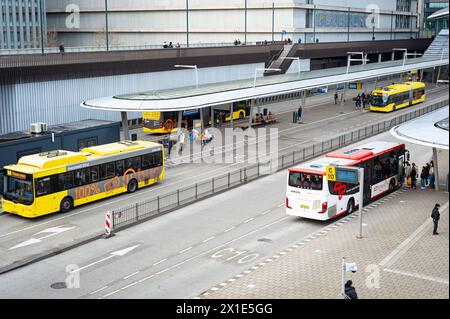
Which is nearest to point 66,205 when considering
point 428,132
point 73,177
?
point 73,177

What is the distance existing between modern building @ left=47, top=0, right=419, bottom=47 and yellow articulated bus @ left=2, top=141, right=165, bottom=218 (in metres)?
47.0

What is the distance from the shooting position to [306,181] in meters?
27.0

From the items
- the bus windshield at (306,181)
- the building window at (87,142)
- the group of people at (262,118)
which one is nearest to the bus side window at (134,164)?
the building window at (87,142)

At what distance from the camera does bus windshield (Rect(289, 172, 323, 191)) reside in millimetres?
26734

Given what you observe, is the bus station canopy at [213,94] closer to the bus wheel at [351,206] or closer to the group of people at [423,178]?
the group of people at [423,178]

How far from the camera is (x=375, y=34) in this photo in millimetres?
109875

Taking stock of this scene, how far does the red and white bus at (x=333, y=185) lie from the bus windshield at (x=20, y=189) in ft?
37.1

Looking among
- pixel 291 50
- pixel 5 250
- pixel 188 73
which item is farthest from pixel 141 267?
pixel 291 50

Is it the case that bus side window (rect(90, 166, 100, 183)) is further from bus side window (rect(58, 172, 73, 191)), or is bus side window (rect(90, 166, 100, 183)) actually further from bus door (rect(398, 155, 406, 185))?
bus door (rect(398, 155, 406, 185))

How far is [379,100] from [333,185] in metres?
39.1

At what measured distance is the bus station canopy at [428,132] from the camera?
27002 mm

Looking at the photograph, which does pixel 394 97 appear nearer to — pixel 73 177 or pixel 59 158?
pixel 73 177

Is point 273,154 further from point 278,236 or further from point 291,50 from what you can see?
point 291,50

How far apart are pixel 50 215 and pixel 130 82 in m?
26.9
